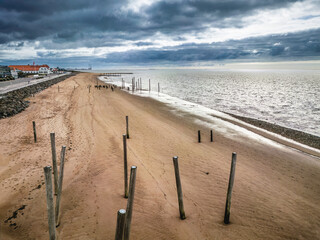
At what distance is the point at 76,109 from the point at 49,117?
448cm

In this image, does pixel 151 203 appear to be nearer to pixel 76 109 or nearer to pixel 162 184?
pixel 162 184

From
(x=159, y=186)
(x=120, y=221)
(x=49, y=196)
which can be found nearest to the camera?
(x=120, y=221)

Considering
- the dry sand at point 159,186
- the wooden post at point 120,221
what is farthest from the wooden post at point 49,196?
the dry sand at point 159,186

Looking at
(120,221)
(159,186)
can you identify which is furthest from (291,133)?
(120,221)

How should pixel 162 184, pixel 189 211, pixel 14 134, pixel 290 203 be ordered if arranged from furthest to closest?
pixel 14 134 → pixel 162 184 → pixel 290 203 → pixel 189 211

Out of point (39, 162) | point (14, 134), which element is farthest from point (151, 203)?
point (14, 134)

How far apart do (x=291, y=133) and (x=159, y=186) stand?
671 inches

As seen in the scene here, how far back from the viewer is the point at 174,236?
6.40 meters

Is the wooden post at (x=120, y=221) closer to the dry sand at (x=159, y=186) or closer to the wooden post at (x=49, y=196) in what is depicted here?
the wooden post at (x=49, y=196)

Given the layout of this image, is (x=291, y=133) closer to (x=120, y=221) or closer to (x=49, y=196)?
(x=120, y=221)

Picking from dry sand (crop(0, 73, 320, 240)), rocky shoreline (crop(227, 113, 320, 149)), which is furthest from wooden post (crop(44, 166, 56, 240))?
rocky shoreline (crop(227, 113, 320, 149))

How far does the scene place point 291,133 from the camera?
19656 millimetres

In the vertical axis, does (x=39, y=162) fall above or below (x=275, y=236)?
above

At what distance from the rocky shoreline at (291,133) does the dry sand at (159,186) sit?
3.90m
